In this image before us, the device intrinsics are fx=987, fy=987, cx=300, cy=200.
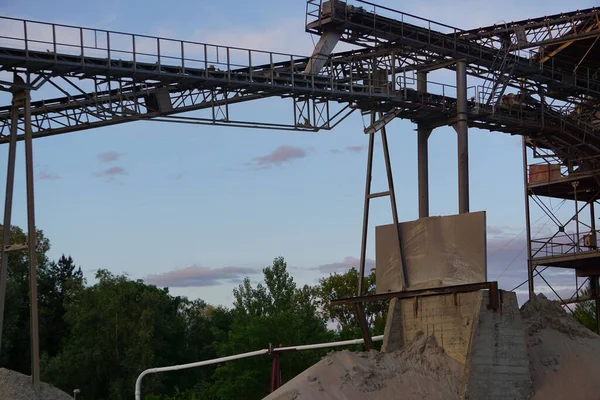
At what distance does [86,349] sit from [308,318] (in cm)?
1521

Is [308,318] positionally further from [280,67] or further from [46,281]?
[280,67]

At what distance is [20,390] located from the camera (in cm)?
2755

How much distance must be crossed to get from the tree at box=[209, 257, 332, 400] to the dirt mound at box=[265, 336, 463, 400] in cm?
3120

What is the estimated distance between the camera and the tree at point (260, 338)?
187ft

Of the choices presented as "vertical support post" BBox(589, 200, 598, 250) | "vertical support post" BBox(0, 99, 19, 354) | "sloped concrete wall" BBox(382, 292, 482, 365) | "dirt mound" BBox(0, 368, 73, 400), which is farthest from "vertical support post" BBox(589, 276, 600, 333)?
"vertical support post" BBox(0, 99, 19, 354)

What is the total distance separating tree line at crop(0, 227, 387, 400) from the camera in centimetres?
6078

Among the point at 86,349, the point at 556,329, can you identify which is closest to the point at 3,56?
the point at 556,329

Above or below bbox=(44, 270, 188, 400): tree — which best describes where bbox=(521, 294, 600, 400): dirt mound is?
above

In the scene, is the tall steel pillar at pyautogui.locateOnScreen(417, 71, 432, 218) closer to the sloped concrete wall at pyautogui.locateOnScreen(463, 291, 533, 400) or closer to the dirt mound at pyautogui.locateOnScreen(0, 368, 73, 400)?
the sloped concrete wall at pyautogui.locateOnScreen(463, 291, 533, 400)

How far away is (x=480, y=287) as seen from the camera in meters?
26.1

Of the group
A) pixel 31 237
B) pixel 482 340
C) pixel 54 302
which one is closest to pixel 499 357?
pixel 482 340

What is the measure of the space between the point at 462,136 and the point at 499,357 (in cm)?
948

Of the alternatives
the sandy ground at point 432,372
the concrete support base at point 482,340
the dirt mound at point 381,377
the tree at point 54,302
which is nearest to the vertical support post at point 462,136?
the sandy ground at point 432,372

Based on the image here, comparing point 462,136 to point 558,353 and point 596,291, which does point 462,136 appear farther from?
point 596,291
